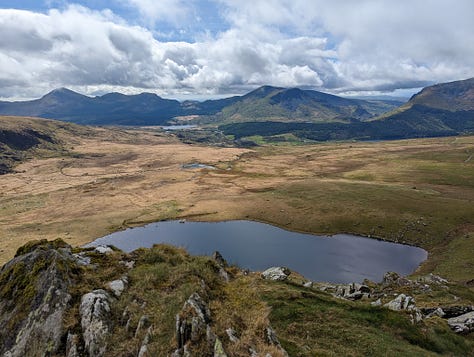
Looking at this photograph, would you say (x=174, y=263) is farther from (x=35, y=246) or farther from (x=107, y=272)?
(x=35, y=246)

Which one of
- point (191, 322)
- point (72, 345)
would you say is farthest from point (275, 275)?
point (72, 345)

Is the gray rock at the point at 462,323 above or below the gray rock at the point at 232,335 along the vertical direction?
below

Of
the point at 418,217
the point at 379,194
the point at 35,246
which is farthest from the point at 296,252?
the point at 35,246

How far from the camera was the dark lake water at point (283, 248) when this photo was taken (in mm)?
72938

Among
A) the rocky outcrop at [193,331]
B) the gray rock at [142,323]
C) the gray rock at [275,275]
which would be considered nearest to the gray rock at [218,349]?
the rocky outcrop at [193,331]

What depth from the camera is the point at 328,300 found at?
29.9 m

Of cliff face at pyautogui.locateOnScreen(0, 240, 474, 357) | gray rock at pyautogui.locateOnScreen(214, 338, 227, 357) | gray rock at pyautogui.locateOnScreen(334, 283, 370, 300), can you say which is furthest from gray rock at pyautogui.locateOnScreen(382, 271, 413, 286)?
gray rock at pyautogui.locateOnScreen(214, 338, 227, 357)

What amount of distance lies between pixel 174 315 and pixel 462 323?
27210 mm

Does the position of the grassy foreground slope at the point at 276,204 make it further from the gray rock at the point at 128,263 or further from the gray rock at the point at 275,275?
the gray rock at the point at 128,263

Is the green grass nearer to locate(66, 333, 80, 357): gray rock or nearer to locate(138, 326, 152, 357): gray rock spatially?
locate(138, 326, 152, 357): gray rock

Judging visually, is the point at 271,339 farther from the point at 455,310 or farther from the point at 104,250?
the point at 455,310

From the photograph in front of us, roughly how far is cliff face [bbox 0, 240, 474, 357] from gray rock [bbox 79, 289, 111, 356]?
54 mm

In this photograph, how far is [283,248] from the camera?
85.6 metres

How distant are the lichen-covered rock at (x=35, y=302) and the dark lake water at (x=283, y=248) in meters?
48.5
